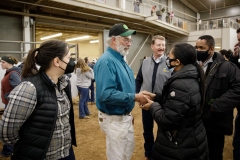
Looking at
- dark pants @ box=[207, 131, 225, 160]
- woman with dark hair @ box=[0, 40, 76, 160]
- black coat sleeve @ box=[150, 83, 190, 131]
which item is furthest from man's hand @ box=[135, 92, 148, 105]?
dark pants @ box=[207, 131, 225, 160]

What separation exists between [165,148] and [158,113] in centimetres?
33

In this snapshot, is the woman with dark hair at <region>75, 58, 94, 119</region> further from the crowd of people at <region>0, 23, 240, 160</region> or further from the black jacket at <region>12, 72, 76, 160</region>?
the black jacket at <region>12, 72, 76, 160</region>

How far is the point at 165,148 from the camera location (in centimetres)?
172

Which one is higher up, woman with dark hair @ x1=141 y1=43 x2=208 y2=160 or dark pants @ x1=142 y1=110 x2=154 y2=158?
woman with dark hair @ x1=141 y1=43 x2=208 y2=160

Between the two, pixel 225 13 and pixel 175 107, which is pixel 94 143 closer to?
pixel 175 107

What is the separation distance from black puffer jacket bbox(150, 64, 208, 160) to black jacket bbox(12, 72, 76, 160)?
3.11 feet

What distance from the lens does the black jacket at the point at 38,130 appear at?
147cm

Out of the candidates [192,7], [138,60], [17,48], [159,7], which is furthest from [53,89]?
[192,7]

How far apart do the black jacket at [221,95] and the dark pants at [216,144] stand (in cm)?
11

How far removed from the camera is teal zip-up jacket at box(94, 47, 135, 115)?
75.0 inches

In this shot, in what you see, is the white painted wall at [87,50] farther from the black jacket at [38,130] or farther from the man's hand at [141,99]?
the black jacket at [38,130]

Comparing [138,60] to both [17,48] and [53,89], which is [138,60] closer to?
[17,48]

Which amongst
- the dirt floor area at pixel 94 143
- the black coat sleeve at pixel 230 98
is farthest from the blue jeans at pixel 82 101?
the black coat sleeve at pixel 230 98

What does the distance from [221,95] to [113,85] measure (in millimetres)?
1416
